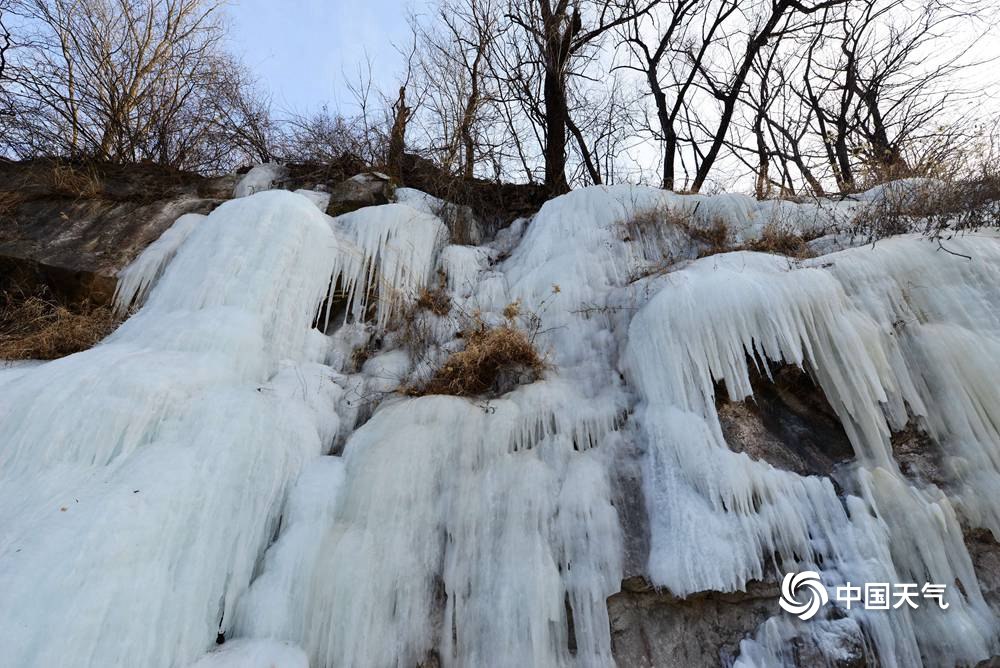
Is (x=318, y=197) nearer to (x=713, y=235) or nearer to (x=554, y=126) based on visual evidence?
(x=554, y=126)

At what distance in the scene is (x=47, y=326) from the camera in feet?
13.6

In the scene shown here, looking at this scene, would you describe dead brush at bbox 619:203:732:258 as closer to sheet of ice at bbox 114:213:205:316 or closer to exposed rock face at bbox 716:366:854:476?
exposed rock face at bbox 716:366:854:476

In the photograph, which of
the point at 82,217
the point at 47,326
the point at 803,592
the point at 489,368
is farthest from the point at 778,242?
the point at 82,217

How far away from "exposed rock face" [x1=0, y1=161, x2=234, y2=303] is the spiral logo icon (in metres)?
6.25

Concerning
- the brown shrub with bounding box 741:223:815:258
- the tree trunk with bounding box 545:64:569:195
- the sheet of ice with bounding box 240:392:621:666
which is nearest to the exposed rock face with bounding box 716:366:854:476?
the sheet of ice with bounding box 240:392:621:666

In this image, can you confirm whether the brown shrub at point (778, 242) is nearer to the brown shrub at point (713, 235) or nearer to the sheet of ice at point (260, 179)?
the brown shrub at point (713, 235)

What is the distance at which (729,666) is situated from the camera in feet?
7.46

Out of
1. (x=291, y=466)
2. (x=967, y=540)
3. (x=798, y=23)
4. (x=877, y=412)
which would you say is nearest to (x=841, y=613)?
(x=967, y=540)

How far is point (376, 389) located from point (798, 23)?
1058 centimetres

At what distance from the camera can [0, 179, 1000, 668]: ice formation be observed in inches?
85.5

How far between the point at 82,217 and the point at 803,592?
7830 mm

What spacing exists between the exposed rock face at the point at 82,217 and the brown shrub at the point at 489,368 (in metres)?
3.81

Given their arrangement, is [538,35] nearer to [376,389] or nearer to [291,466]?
[376,389]

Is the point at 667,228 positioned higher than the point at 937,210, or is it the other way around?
the point at 667,228
